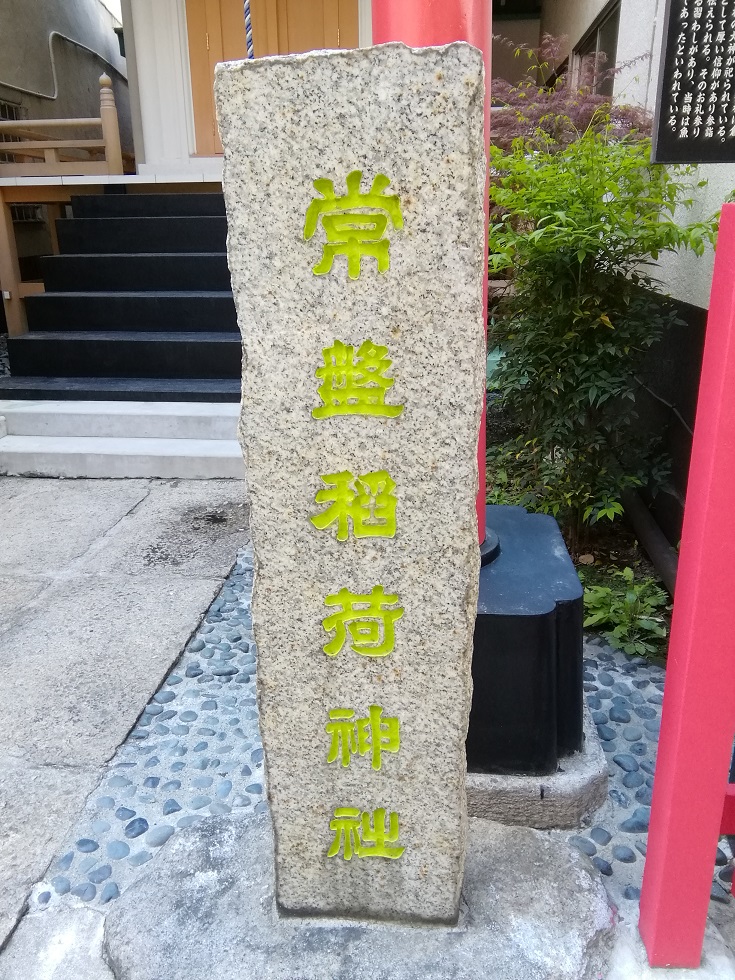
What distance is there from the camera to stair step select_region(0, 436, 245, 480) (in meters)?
5.02

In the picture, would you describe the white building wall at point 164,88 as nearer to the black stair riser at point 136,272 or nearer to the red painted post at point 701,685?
the black stair riser at point 136,272

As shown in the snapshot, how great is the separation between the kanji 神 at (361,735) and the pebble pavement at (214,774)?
75 cm

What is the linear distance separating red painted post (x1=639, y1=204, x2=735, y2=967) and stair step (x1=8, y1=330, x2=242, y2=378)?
4.56m

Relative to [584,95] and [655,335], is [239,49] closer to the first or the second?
[584,95]

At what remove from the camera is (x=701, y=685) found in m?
1.56

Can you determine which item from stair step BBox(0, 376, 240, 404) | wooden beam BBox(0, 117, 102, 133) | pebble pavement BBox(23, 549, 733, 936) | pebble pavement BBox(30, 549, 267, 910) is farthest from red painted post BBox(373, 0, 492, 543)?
wooden beam BBox(0, 117, 102, 133)

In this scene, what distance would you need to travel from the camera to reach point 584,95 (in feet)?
13.0

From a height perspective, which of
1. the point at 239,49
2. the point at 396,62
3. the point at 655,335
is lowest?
the point at 655,335

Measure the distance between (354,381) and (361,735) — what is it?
80 cm

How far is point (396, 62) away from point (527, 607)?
142 cm

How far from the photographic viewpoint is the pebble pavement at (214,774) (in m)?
2.08

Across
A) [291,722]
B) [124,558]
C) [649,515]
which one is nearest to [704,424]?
[291,722]

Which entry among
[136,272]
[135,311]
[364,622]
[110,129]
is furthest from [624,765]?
[110,129]

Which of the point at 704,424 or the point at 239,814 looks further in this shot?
the point at 239,814
